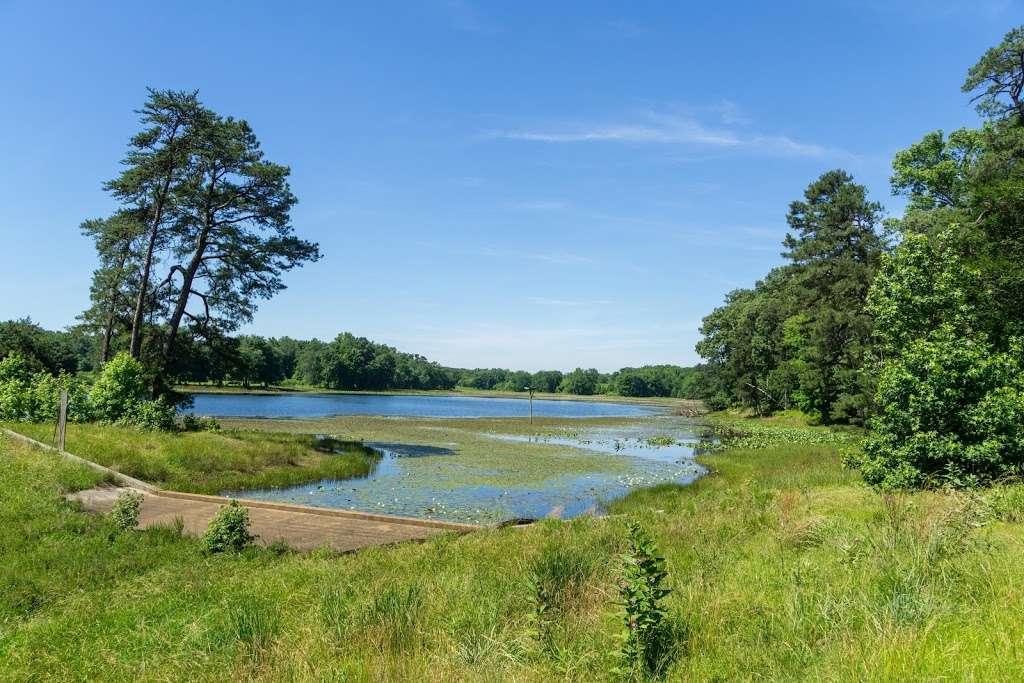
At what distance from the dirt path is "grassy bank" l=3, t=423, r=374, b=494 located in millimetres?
3241

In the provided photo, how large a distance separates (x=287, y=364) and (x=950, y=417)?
156 m

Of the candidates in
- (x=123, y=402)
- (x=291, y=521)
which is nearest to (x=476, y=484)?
(x=291, y=521)

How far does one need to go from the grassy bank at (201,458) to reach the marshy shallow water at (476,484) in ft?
2.88

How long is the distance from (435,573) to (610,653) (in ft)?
11.0

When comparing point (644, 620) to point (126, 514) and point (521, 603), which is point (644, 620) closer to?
point (521, 603)

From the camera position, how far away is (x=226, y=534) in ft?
29.8

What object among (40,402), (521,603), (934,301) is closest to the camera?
(521,603)

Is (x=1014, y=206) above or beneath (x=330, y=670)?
above

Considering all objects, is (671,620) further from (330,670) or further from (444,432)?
(444,432)

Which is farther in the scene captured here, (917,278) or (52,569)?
(917,278)

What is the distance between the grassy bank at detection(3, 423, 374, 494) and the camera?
16828mm

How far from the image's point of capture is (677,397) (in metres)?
179

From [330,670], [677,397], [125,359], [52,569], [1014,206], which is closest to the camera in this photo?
[330,670]

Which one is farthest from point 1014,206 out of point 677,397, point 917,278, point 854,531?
point 677,397
